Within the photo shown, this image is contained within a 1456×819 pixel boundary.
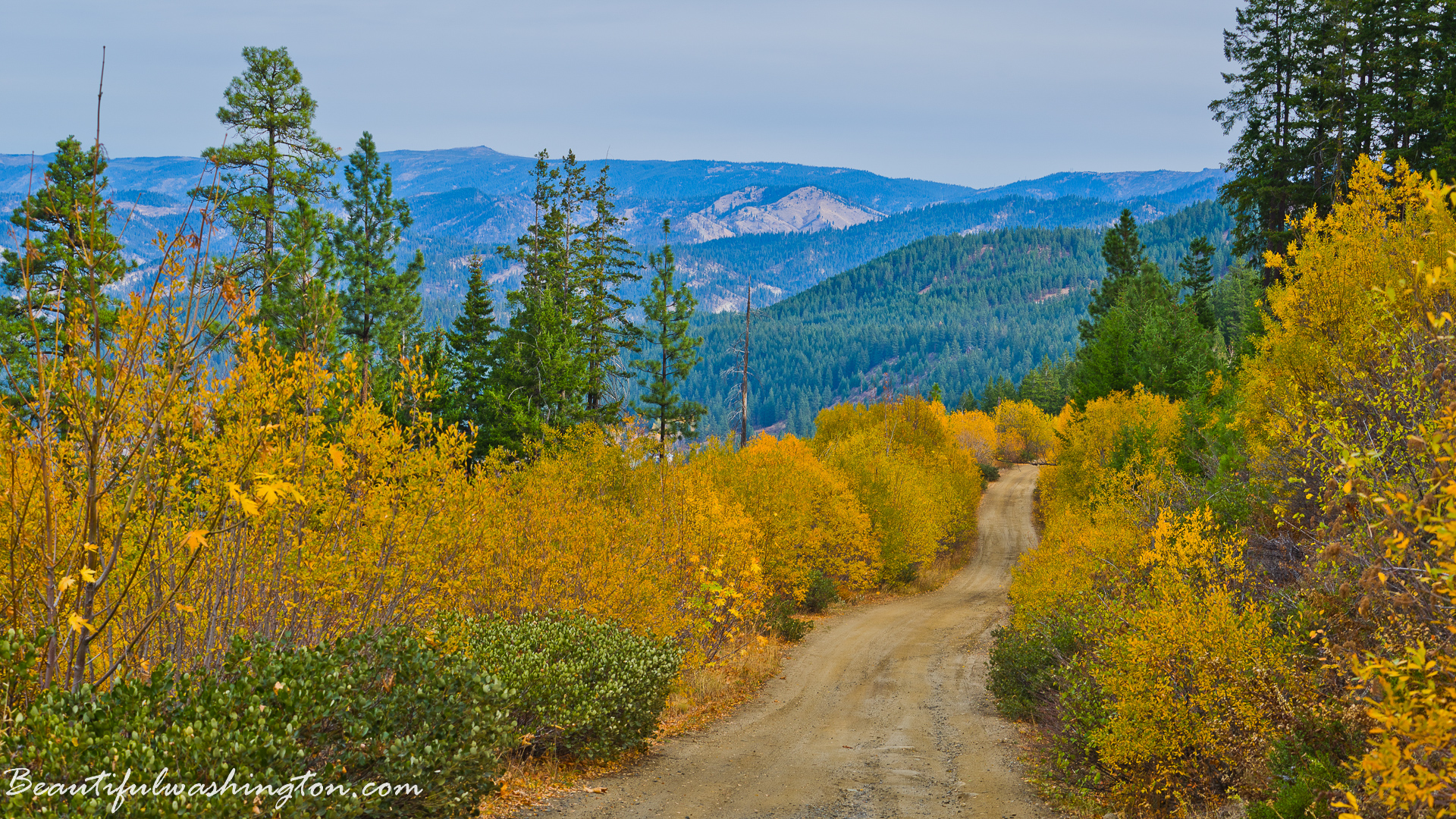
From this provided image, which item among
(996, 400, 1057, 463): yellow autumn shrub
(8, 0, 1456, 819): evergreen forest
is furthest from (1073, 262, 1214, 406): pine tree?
(996, 400, 1057, 463): yellow autumn shrub

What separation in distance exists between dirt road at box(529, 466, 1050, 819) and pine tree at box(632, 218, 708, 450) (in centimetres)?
1627

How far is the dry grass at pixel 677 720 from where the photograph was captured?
10.1 m

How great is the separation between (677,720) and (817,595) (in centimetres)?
1722

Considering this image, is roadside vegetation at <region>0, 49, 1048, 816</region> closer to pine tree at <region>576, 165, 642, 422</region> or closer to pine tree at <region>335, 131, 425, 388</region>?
pine tree at <region>335, 131, 425, 388</region>

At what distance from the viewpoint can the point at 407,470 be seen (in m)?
9.42

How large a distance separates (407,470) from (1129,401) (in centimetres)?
3798

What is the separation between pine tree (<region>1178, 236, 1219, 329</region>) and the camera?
48078 mm

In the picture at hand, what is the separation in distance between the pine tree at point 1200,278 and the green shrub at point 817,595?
27.3 m

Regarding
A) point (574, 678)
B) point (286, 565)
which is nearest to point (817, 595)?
point (574, 678)

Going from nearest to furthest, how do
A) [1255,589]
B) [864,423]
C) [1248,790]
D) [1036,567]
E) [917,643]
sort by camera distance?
[1248,790] → [1255,589] → [1036,567] → [917,643] → [864,423]

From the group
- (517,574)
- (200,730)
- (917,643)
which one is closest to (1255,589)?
(517,574)

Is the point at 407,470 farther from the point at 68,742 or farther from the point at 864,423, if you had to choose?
the point at 864,423

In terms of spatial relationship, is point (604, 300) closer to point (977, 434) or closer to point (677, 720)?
point (677, 720)

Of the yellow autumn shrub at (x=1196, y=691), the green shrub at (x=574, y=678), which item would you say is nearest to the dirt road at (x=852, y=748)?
the green shrub at (x=574, y=678)
